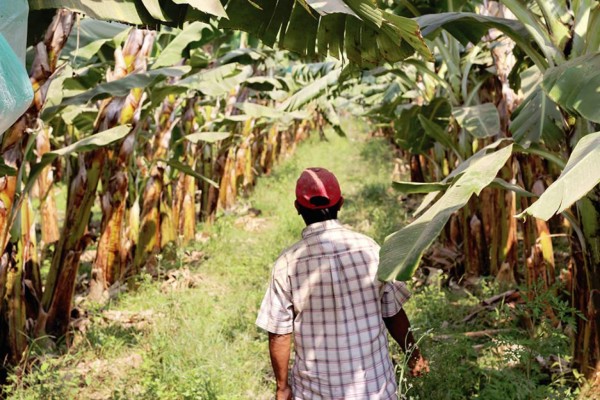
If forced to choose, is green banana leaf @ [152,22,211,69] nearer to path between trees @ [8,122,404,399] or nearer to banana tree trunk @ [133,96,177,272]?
banana tree trunk @ [133,96,177,272]

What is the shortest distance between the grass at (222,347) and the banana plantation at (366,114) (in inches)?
3.2

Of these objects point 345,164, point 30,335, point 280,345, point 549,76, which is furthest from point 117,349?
point 345,164

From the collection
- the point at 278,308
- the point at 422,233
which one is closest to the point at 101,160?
the point at 278,308

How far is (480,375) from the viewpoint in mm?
3547

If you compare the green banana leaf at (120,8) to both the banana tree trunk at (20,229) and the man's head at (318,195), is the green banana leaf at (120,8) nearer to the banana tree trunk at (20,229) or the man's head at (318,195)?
the man's head at (318,195)

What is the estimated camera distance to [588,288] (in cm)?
312

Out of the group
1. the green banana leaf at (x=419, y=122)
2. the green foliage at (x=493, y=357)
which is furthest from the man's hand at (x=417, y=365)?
the green banana leaf at (x=419, y=122)

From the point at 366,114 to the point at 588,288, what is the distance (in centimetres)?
564

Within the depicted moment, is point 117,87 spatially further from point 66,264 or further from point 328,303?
point 328,303

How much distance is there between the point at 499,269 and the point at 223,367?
8.44 feet

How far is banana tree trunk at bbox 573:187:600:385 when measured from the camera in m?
2.97

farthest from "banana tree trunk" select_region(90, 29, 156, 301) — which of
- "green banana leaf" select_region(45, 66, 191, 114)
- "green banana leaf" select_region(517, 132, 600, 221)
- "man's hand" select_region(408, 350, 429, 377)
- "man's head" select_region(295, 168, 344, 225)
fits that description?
"green banana leaf" select_region(517, 132, 600, 221)

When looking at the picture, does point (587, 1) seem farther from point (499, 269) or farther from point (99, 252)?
point (99, 252)

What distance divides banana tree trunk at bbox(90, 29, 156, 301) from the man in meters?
2.94
